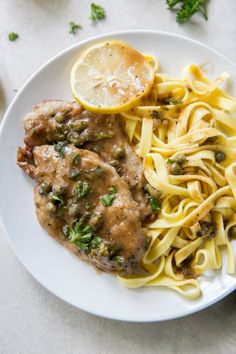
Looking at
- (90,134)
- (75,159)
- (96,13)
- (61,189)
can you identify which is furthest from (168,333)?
(96,13)

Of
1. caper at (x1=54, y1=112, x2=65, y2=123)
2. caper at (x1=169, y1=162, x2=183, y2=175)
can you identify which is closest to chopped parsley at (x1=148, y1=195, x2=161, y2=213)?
caper at (x1=169, y1=162, x2=183, y2=175)

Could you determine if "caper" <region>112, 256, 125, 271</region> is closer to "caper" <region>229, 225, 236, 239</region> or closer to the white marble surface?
the white marble surface

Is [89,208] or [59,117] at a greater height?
[59,117]

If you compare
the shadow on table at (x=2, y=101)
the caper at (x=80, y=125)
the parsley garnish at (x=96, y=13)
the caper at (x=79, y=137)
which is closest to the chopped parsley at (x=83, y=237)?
the caper at (x=79, y=137)

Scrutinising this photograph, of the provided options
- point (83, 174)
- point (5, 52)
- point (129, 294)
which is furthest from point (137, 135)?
point (5, 52)

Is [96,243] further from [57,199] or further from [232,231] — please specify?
[232,231]

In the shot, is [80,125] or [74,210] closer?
[74,210]
